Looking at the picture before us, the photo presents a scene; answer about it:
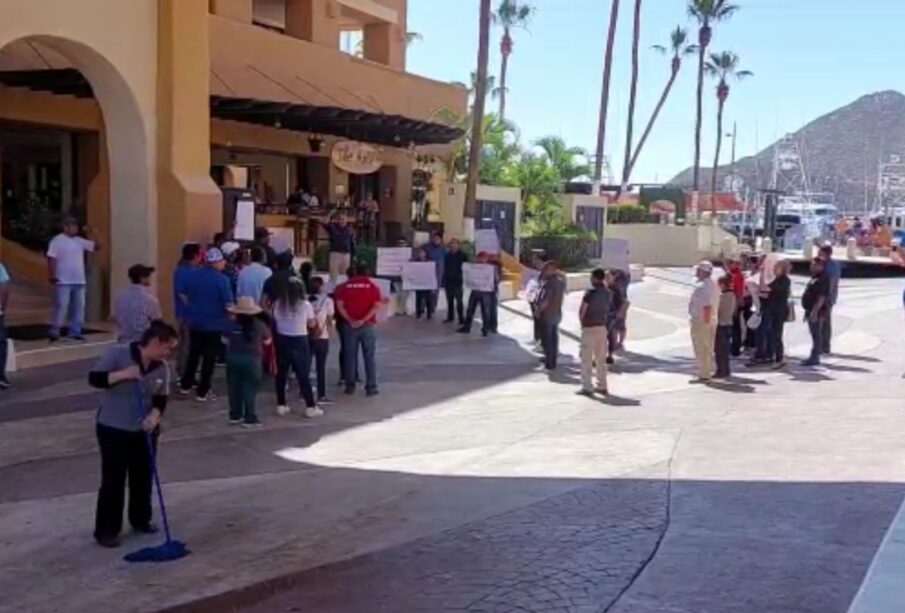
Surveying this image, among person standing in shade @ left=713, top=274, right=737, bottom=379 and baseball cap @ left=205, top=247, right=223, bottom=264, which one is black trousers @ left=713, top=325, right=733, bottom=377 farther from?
baseball cap @ left=205, top=247, right=223, bottom=264

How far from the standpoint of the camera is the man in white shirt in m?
14.7

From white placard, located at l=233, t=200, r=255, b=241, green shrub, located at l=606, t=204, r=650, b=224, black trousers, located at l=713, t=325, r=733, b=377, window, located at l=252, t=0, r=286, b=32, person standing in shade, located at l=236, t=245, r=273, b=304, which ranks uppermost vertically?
window, located at l=252, t=0, r=286, b=32

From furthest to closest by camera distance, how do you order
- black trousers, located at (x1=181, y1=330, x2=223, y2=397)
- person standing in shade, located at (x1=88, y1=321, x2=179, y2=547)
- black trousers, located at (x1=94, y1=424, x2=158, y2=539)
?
black trousers, located at (x1=181, y1=330, x2=223, y2=397)
black trousers, located at (x1=94, y1=424, x2=158, y2=539)
person standing in shade, located at (x1=88, y1=321, x2=179, y2=547)

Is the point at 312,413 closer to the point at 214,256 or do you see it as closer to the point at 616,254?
the point at 214,256

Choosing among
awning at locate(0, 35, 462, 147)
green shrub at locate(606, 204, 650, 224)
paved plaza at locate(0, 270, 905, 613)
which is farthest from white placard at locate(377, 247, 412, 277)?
green shrub at locate(606, 204, 650, 224)

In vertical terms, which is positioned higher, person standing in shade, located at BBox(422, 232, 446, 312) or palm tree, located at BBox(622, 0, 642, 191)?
palm tree, located at BBox(622, 0, 642, 191)

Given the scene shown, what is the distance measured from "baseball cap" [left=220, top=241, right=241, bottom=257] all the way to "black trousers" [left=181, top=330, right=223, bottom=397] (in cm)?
185

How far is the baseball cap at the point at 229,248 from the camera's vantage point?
1396cm

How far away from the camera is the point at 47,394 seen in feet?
40.1

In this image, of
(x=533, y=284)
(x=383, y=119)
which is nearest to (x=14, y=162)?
(x=383, y=119)

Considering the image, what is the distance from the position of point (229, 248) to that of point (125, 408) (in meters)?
7.40

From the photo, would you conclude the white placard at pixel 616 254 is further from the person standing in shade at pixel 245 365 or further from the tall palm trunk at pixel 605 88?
the tall palm trunk at pixel 605 88

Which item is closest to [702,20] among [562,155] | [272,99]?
[562,155]

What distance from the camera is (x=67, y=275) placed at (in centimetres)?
1473
